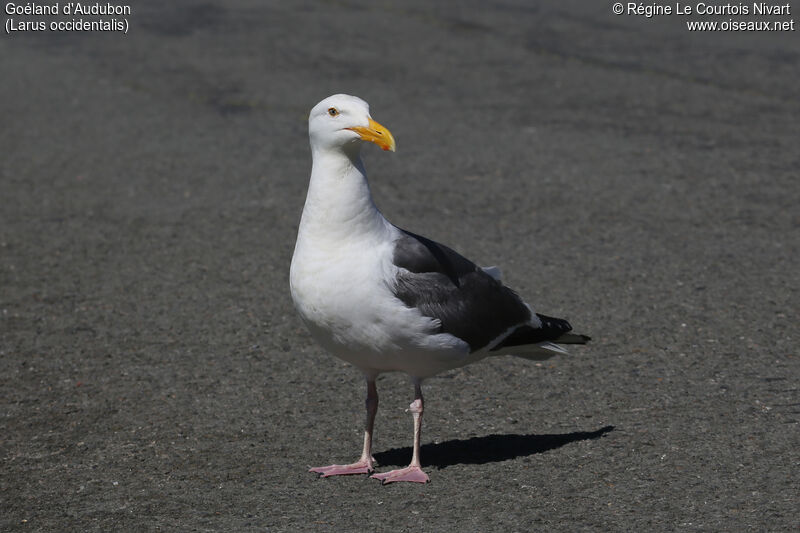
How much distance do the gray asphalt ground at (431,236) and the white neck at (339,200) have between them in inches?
47.7

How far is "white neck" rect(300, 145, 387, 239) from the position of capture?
4.87m

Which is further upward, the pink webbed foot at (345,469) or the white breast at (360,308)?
the white breast at (360,308)

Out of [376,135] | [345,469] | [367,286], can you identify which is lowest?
[345,469]

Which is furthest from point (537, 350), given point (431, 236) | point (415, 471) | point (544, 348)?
point (431, 236)

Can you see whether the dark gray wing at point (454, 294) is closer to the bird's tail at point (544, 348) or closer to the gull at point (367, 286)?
the gull at point (367, 286)

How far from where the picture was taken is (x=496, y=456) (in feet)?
17.3

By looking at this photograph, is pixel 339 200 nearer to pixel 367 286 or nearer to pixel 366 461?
pixel 367 286

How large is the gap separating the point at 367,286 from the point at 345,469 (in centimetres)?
96

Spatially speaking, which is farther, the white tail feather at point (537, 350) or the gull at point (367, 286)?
the white tail feather at point (537, 350)

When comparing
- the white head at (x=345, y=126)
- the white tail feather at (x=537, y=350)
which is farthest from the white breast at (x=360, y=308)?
the white tail feather at (x=537, y=350)

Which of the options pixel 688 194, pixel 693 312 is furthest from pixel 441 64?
pixel 693 312

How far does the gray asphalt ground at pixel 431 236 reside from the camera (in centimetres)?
496

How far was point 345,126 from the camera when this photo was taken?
191 inches

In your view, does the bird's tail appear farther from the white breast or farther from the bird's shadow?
the white breast
